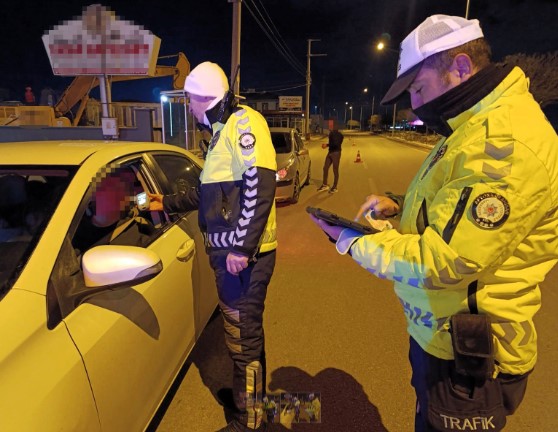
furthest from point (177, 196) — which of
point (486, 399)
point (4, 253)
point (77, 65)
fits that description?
point (77, 65)

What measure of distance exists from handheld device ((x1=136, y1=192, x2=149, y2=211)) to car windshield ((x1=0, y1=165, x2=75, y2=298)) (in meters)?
0.65

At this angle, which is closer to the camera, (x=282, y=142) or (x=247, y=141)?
(x=247, y=141)

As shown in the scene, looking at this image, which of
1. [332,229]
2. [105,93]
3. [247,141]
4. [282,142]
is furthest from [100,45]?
[332,229]

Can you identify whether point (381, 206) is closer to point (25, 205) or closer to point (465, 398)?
point (465, 398)

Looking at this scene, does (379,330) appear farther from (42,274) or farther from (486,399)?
(42,274)

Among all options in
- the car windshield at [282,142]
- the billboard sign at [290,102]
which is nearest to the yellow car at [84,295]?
the car windshield at [282,142]

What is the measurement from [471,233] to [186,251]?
5.90 feet

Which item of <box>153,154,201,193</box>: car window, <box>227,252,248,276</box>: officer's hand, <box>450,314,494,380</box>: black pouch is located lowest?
<box>227,252,248,276</box>: officer's hand

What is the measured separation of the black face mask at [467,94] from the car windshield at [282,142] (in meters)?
7.87

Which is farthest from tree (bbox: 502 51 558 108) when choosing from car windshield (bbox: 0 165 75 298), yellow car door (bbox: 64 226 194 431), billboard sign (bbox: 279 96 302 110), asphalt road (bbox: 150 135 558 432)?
car windshield (bbox: 0 165 75 298)

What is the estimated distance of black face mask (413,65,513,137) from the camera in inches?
49.9

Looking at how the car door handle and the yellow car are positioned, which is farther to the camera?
the car door handle

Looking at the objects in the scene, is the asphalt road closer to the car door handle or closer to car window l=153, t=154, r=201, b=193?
the car door handle

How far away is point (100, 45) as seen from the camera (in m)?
9.82
